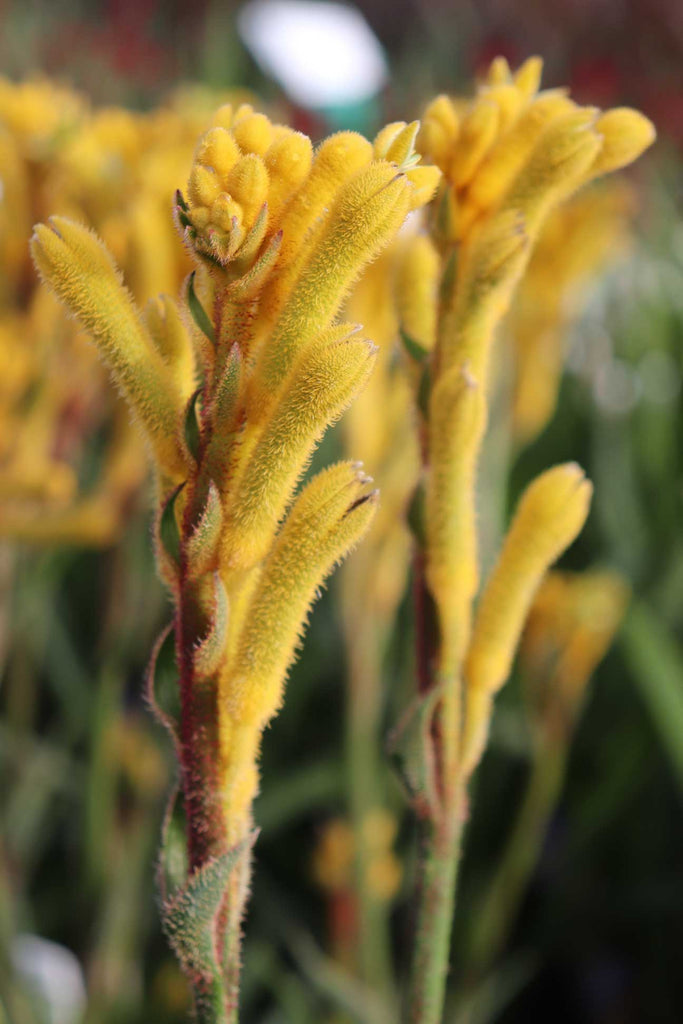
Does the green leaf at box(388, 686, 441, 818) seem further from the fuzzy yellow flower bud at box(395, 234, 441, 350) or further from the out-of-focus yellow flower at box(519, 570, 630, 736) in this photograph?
the out-of-focus yellow flower at box(519, 570, 630, 736)

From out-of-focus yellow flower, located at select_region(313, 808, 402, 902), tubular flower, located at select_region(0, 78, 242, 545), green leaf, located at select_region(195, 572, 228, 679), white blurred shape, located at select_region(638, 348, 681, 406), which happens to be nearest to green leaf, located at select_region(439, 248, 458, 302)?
green leaf, located at select_region(195, 572, 228, 679)

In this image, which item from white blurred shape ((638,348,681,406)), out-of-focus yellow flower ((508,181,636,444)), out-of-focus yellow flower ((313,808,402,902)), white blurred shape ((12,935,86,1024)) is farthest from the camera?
white blurred shape ((638,348,681,406))

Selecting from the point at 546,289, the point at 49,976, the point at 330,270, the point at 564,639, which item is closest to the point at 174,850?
the point at 330,270

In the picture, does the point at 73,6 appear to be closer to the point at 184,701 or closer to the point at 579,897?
the point at 579,897

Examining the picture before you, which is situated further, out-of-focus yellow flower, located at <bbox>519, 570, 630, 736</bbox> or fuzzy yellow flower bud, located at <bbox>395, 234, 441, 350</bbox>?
out-of-focus yellow flower, located at <bbox>519, 570, 630, 736</bbox>

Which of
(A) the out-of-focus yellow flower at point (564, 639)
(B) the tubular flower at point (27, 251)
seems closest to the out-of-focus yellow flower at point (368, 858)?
(A) the out-of-focus yellow flower at point (564, 639)

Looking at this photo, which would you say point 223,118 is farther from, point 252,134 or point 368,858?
point 368,858

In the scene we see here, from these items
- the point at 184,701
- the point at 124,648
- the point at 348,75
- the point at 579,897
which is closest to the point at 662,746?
the point at 579,897
